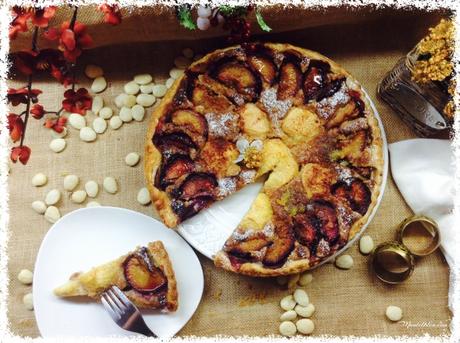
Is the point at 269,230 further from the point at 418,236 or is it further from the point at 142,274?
the point at 418,236

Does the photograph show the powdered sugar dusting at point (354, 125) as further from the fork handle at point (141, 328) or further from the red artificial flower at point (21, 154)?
the red artificial flower at point (21, 154)

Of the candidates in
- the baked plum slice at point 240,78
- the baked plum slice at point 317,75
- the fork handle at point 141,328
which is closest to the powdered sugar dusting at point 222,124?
the baked plum slice at point 240,78

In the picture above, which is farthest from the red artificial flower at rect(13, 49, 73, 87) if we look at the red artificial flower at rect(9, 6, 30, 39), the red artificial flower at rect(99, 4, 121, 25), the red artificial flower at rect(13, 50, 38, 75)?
the red artificial flower at rect(99, 4, 121, 25)

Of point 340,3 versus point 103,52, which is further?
point 103,52

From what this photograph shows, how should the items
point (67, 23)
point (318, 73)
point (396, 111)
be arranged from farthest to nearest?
point (396, 111) < point (318, 73) < point (67, 23)

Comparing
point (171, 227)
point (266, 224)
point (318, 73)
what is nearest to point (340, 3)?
point (318, 73)

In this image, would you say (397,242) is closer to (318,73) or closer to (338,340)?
(338,340)
